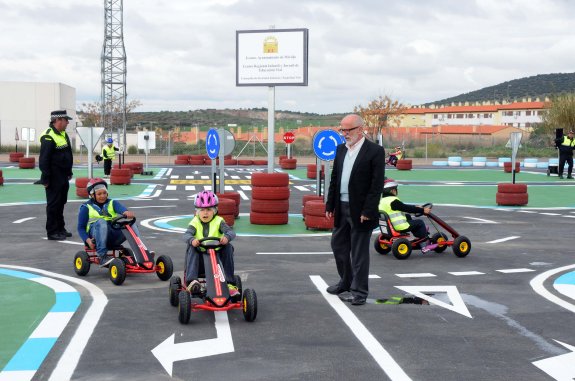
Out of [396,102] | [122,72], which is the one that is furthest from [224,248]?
[396,102]

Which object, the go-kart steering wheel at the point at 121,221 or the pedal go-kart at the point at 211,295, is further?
the go-kart steering wheel at the point at 121,221

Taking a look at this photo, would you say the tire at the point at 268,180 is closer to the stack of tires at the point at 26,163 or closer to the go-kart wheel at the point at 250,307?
the go-kart wheel at the point at 250,307

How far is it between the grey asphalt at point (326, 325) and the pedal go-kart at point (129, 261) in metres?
0.15

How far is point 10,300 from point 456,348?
4625 mm

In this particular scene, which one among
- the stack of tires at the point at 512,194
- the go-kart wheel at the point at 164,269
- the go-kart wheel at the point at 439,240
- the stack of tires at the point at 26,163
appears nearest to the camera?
the go-kart wheel at the point at 164,269

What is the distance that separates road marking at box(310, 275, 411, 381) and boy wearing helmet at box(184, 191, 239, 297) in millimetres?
1090

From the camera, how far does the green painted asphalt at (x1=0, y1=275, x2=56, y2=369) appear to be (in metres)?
6.28

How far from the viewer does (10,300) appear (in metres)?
8.00

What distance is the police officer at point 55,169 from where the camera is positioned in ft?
42.4

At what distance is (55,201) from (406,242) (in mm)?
5999

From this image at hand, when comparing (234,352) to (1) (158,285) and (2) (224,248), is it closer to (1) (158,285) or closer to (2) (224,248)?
(2) (224,248)

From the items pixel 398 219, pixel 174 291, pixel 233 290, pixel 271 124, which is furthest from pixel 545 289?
pixel 271 124

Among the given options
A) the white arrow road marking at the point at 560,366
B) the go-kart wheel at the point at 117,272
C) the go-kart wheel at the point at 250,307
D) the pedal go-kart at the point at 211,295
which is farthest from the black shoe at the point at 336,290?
the white arrow road marking at the point at 560,366

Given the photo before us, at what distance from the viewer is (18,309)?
7.56 meters
